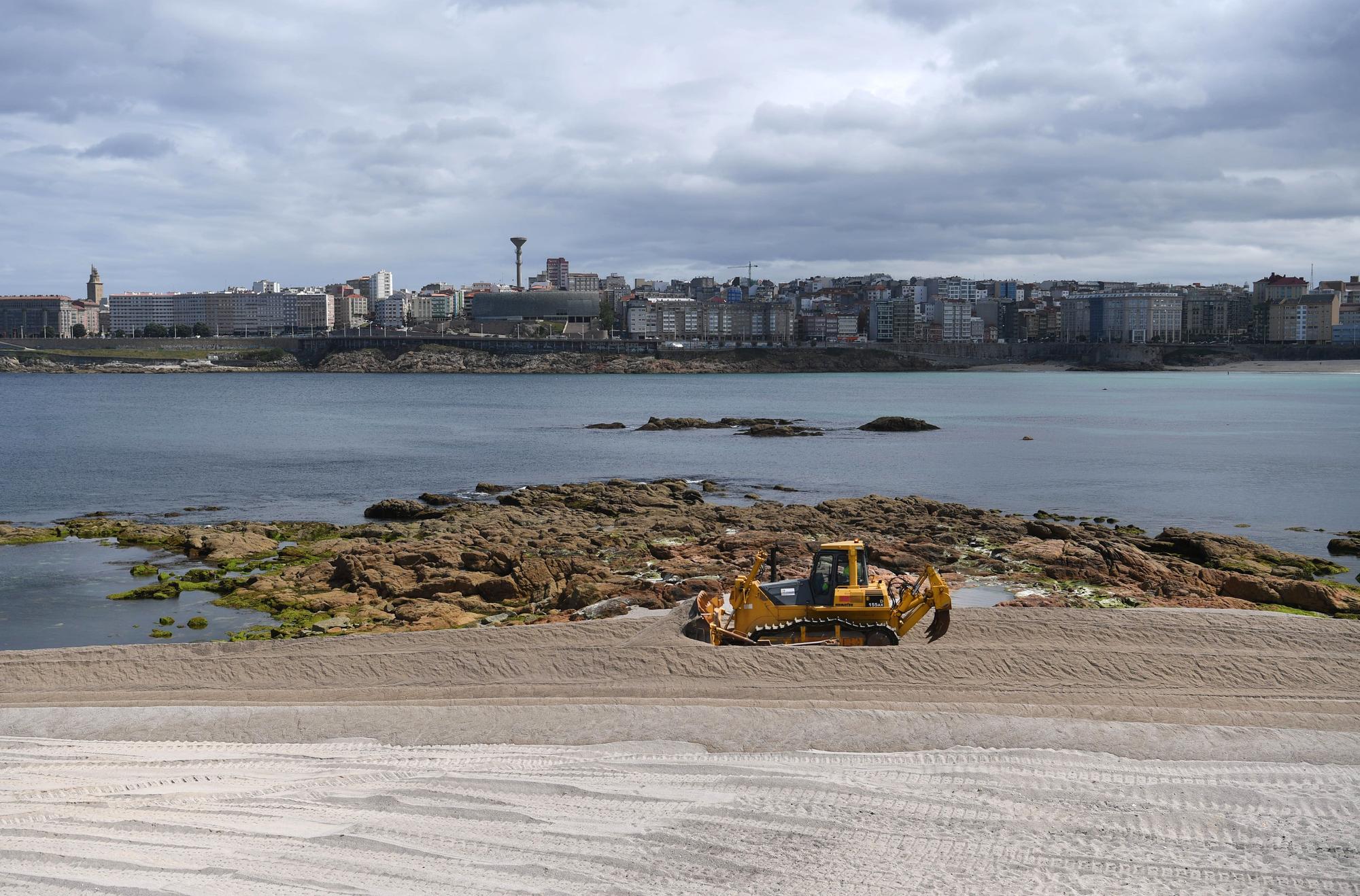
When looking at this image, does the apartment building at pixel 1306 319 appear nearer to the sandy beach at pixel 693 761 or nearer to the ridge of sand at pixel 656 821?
the sandy beach at pixel 693 761

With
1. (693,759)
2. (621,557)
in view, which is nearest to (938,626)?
(693,759)

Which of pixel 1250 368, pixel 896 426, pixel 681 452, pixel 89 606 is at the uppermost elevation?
pixel 1250 368

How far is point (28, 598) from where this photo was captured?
714 inches

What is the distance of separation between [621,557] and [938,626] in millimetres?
9565

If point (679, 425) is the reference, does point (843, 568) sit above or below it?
above

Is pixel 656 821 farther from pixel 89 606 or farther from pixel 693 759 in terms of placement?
pixel 89 606

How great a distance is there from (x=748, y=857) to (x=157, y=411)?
74502 mm

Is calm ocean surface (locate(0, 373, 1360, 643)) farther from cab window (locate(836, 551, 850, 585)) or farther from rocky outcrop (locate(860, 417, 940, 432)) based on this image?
cab window (locate(836, 551, 850, 585))

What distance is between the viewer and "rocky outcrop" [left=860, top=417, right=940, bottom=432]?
59094 millimetres

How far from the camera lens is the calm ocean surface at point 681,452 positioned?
31.9 metres

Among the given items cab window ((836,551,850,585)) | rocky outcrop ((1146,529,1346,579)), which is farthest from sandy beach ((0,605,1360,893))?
rocky outcrop ((1146,529,1346,579))

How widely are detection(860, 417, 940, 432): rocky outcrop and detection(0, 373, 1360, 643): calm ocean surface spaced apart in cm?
119

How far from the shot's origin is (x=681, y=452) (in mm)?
47281

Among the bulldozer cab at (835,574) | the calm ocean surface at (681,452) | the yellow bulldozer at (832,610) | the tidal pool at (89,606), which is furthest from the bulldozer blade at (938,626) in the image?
the calm ocean surface at (681,452)
